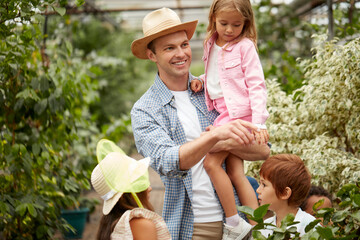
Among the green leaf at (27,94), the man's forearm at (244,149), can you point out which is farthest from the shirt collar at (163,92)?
the green leaf at (27,94)

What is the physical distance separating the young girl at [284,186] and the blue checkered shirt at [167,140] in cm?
43

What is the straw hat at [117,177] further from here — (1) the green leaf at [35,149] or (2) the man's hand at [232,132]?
(1) the green leaf at [35,149]

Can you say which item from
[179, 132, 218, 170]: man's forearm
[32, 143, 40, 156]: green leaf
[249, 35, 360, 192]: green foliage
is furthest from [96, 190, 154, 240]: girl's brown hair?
[32, 143, 40, 156]: green leaf

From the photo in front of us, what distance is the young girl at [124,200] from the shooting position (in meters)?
2.18

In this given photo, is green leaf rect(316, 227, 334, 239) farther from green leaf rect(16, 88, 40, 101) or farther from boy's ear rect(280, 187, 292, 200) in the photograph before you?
green leaf rect(16, 88, 40, 101)

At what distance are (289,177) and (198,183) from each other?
0.48 m

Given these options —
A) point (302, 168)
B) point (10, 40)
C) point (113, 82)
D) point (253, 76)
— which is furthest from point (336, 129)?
point (113, 82)

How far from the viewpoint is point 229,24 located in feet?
8.45

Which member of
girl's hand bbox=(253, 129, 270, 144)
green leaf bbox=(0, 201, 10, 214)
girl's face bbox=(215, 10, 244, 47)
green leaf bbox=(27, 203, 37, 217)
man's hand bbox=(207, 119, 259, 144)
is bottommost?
green leaf bbox=(27, 203, 37, 217)

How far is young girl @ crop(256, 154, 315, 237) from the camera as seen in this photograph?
8.28 ft

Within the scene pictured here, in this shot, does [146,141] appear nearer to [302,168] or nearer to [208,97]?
[208,97]

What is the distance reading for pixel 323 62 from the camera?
3.48 meters

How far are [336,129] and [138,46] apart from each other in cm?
171

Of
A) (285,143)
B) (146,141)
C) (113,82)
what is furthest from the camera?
(113,82)
